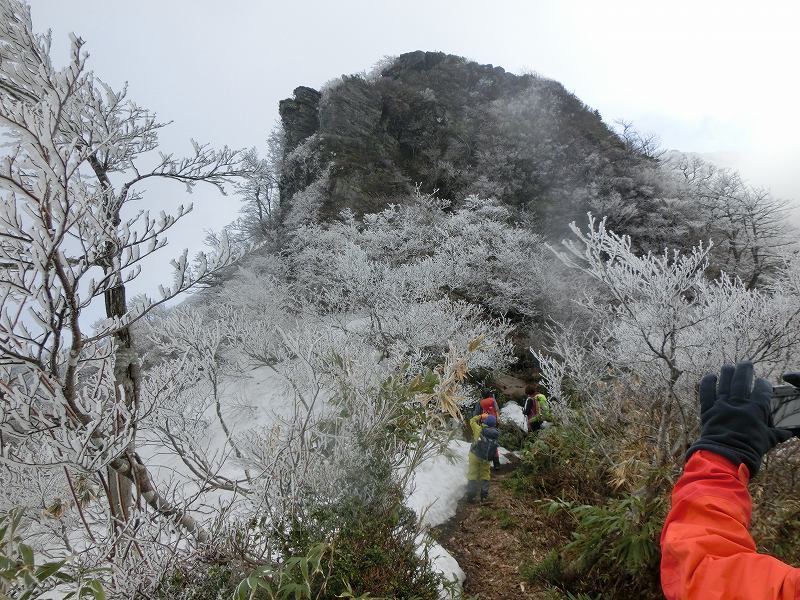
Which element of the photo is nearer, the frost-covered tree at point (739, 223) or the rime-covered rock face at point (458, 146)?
the frost-covered tree at point (739, 223)

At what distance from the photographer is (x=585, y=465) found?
6.04 m

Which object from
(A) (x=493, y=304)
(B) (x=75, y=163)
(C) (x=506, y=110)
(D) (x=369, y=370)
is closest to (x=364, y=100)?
(C) (x=506, y=110)

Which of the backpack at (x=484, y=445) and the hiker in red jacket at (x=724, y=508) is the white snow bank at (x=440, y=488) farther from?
the hiker in red jacket at (x=724, y=508)

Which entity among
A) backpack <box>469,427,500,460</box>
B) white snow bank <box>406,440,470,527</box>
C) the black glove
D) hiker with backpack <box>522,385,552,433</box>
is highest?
hiker with backpack <box>522,385,552,433</box>

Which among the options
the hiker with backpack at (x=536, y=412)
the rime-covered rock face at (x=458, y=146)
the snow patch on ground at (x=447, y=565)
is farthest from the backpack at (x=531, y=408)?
the rime-covered rock face at (x=458, y=146)

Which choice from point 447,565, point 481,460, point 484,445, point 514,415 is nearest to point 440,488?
point 481,460

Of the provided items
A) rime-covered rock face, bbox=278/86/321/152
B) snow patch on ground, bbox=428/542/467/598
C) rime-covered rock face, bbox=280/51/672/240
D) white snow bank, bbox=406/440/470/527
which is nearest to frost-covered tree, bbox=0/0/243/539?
snow patch on ground, bbox=428/542/467/598

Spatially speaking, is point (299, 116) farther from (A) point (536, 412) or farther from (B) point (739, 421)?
(B) point (739, 421)

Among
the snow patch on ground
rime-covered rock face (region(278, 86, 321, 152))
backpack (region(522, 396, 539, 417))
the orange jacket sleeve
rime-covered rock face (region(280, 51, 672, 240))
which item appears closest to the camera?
the orange jacket sleeve

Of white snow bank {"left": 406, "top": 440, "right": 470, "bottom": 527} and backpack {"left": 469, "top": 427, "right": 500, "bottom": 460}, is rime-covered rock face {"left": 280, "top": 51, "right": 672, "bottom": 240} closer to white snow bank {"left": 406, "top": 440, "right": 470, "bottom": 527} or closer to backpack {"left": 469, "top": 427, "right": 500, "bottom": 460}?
white snow bank {"left": 406, "top": 440, "right": 470, "bottom": 527}

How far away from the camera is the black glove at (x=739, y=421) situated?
1273 millimetres

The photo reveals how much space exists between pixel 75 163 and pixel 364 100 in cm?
2805

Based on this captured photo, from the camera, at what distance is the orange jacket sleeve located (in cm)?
98

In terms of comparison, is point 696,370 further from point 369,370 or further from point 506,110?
point 506,110
